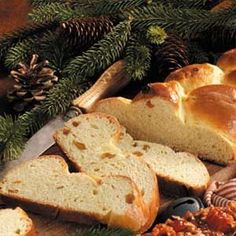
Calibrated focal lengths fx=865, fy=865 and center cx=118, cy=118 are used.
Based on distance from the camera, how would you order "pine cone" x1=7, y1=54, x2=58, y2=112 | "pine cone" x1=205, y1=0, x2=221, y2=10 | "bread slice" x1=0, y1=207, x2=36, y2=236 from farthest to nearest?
"pine cone" x1=205, y1=0, x2=221, y2=10 < "pine cone" x1=7, y1=54, x2=58, y2=112 < "bread slice" x1=0, y1=207, x2=36, y2=236

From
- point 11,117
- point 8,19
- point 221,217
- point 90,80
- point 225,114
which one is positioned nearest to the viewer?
point 221,217

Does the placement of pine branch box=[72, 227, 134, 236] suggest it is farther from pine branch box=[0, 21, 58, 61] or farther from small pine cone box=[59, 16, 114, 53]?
pine branch box=[0, 21, 58, 61]

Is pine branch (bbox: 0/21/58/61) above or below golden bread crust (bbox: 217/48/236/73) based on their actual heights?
below

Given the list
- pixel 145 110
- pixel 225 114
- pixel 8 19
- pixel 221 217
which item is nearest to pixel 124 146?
pixel 145 110

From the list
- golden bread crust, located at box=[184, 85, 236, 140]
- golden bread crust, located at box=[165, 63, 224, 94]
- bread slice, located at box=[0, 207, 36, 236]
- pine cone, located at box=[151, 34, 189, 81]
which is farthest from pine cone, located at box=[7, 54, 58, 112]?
bread slice, located at box=[0, 207, 36, 236]

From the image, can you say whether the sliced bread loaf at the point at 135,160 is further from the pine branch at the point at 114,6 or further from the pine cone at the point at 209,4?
the pine cone at the point at 209,4

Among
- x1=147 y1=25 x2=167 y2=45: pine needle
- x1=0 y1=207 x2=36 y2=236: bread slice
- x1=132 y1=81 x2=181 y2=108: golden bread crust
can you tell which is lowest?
x1=0 y1=207 x2=36 y2=236: bread slice

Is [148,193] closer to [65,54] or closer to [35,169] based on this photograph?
[35,169]
